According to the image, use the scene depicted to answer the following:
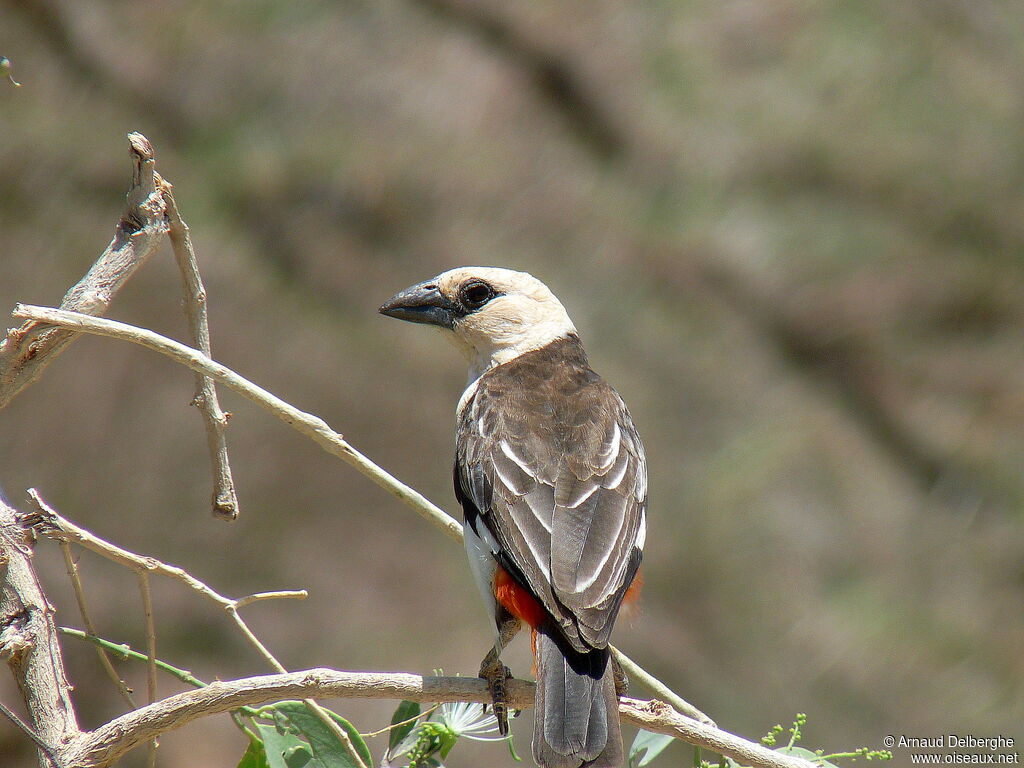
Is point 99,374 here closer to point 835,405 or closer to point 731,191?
point 731,191

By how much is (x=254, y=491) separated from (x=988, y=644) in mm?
4731

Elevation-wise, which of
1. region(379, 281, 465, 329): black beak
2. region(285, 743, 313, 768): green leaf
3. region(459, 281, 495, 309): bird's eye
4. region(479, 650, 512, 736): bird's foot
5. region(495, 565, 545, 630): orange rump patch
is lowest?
region(285, 743, 313, 768): green leaf

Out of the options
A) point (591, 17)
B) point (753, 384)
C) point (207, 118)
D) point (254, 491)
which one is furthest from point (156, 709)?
point (591, 17)

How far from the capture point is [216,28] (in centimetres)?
612

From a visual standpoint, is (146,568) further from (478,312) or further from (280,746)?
(478,312)

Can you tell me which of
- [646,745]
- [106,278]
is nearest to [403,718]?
[646,745]

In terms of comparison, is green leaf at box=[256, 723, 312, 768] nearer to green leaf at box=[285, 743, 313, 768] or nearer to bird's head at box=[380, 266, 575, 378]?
green leaf at box=[285, 743, 313, 768]

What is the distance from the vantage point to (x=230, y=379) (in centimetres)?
248

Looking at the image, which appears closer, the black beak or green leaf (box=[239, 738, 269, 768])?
green leaf (box=[239, 738, 269, 768])

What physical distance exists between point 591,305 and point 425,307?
2505 millimetres

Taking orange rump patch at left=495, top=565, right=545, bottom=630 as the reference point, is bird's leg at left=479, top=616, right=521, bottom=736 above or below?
below

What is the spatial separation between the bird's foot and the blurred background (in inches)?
126

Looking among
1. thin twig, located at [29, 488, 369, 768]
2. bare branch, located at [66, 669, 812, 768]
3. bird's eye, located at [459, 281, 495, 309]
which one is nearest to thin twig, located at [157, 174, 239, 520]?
thin twig, located at [29, 488, 369, 768]

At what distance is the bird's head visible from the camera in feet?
13.4
